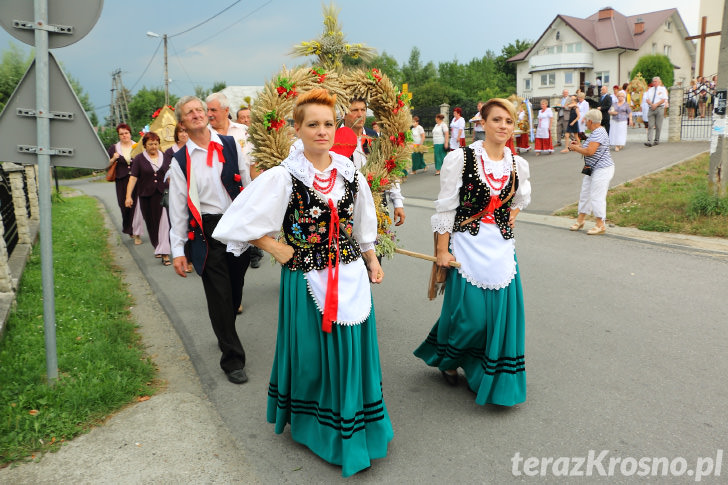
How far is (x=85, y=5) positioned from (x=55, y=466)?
297cm

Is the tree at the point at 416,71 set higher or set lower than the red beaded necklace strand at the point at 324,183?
higher

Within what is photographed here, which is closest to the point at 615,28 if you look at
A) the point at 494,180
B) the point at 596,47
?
the point at 596,47

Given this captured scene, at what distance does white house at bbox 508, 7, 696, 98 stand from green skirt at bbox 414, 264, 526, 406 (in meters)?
57.3

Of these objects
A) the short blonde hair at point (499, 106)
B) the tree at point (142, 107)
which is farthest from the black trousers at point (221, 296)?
the tree at point (142, 107)

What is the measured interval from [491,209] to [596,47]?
58.0 metres

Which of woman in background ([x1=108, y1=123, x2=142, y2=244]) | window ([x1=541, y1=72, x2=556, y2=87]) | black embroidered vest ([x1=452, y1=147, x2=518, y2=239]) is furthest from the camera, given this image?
window ([x1=541, y1=72, x2=556, y2=87])

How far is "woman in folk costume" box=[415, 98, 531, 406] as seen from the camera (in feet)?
12.9

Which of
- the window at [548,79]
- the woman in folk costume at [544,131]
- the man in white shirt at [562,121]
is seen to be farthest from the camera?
the window at [548,79]

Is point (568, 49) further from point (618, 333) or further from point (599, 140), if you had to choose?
point (618, 333)

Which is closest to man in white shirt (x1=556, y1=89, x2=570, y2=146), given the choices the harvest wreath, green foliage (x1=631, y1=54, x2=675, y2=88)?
the harvest wreath

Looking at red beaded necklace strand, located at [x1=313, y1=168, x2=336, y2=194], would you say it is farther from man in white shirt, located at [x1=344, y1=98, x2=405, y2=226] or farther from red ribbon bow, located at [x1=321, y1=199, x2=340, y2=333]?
man in white shirt, located at [x1=344, y1=98, x2=405, y2=226]

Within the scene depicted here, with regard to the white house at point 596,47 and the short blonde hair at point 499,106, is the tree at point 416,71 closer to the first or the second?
the white house at point 596,47

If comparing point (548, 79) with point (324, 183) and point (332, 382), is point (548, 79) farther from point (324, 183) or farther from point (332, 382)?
point (332, 382)

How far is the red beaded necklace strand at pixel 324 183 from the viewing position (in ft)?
Result: 11.0
